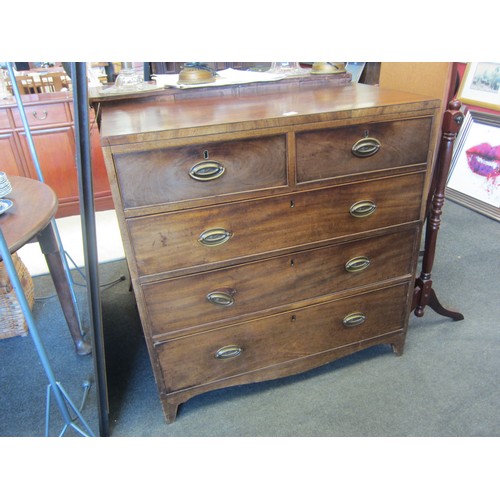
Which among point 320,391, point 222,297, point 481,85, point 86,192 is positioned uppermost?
point 86,192

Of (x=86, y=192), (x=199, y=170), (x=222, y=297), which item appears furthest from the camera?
(x=222, y=297)

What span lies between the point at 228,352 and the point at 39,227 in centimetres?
74

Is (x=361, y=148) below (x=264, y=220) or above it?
above

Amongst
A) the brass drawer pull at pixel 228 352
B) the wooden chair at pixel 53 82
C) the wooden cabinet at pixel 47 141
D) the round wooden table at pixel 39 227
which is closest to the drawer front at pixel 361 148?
the brass drawer pull at pixel 228 352

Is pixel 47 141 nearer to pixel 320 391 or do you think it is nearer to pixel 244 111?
pixel 244 111

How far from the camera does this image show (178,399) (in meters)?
1.43

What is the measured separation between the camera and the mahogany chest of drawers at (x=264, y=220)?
42.6 inches

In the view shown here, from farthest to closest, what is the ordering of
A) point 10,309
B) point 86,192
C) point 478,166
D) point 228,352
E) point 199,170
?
point 478,166 → point 10,309 → point 228,352 → point 199,170 → point 86,192

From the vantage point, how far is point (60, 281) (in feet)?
5.43

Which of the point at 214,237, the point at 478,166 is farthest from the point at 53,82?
the point at 478,166

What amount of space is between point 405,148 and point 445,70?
0.96 meters

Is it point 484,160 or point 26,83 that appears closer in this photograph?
point 484,160

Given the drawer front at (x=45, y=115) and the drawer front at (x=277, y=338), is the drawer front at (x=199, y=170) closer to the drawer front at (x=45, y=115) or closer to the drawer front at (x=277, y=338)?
the drawer front at (x=277, y=338)
